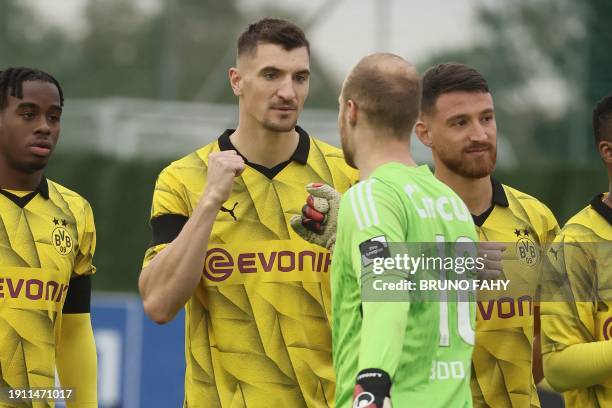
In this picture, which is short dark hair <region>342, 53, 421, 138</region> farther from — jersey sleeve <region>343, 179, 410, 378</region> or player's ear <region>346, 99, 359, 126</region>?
jersey sleeve <region>343, 179, 410, 378</region>

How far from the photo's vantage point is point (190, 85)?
25.9 metres

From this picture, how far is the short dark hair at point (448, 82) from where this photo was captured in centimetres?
558

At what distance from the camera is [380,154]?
14.4ft

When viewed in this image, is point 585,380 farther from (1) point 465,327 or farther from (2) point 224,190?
(2) point 224,190

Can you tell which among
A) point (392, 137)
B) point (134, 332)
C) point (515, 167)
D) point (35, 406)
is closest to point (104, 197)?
point (134, 332)

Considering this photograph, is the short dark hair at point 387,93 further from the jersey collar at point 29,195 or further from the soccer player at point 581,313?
the jersey collar at point 29,195

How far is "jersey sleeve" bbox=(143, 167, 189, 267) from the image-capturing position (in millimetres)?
5402

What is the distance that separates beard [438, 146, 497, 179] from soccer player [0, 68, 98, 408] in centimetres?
171

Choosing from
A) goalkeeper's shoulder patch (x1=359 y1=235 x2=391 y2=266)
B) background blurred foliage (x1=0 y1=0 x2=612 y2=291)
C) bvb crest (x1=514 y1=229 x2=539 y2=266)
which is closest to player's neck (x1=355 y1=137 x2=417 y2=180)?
goalkeeper's shoulder patch (x1=359 y1=235 x2=391 y2=266)

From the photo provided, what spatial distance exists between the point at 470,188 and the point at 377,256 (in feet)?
5.51

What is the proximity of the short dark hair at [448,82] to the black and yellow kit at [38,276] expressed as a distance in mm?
1678

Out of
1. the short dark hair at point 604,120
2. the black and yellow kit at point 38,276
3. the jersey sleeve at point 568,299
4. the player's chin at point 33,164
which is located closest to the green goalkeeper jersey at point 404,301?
the jersey sleeve at point 568,299

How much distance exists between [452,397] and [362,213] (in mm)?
686

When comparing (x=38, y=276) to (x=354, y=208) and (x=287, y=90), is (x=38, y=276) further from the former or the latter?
(x=354, y=208)
